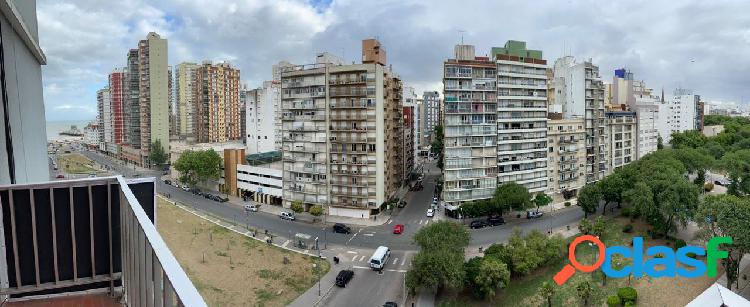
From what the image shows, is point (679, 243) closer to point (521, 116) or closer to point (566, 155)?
point (521, 116)

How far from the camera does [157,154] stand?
6222cm

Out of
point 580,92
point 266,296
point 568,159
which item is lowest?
point 266,296

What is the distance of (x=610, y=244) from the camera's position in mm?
26547

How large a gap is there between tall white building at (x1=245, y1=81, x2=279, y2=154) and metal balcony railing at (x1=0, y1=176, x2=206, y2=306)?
43.7m

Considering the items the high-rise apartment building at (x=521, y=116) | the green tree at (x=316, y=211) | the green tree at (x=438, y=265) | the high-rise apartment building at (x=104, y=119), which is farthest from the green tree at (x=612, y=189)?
the high-rise apartment building at (x=104, y=119)

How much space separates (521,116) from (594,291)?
64.1 ft

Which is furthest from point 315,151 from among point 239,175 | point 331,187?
point 239,175

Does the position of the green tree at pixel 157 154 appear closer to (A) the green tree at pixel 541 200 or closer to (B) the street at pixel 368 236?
(B) the street at pixel 368 236

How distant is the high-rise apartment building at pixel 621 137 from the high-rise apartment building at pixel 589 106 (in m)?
1.85

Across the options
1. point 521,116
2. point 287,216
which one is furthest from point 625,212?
point 287,216

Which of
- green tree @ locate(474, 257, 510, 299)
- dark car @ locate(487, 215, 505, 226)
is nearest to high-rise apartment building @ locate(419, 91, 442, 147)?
dark car @ locate(487, 215, 505, 226)

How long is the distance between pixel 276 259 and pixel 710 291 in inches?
773

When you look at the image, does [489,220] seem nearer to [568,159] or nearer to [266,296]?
[568,159]

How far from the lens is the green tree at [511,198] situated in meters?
33.0
